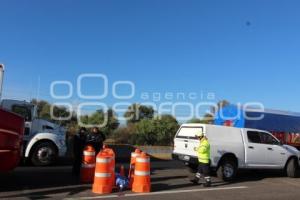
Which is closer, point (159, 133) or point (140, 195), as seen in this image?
point (140, 195)

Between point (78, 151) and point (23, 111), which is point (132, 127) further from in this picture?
point (78, 151)

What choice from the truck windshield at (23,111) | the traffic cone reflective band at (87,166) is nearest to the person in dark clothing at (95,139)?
the traffic cone reflective band at (87,166)

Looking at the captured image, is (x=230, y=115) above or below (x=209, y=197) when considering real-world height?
above

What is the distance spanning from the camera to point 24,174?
14062 mm

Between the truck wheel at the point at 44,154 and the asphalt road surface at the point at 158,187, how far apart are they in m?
0.66

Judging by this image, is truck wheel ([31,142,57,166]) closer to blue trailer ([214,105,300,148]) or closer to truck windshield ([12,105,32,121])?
truck windshield ([12,105,32,121])

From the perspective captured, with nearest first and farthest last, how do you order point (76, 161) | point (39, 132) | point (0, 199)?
1. point (0, 199)
2. point (76, 161)
3. point (39, 132)

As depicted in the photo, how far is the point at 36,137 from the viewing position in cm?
1691

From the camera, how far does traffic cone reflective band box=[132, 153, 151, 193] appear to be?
11383 millimetres

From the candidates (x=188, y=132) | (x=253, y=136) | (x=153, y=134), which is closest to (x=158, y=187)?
(x=188, y=132)

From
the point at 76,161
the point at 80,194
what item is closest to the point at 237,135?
the point at 76,161

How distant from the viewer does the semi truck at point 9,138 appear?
10500 mm

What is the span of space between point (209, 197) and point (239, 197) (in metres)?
0.84

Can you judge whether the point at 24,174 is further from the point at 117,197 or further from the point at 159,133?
the point at 159,133
